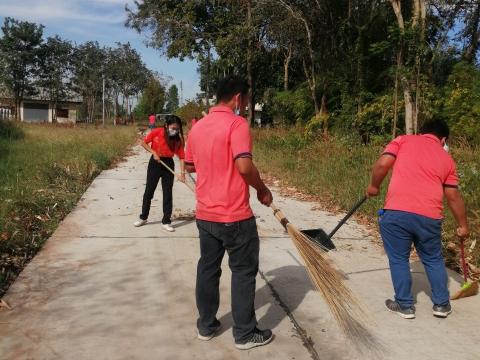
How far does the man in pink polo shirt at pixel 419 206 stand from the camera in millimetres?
3791

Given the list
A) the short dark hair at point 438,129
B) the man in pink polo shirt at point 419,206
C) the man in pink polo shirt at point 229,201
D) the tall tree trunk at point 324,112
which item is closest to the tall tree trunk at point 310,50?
the tall tree trunk at point 324,112

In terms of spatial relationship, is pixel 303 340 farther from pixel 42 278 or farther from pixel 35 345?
pixel 42 278

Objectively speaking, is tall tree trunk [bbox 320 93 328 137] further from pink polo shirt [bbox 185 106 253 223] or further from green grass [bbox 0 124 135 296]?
pink polo shirt [bbox 185 106 253 223]

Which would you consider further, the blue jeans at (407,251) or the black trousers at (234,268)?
the blue jeans at (407,251)

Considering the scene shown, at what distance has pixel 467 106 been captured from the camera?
13.2m

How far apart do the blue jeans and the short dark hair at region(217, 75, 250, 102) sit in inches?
61.6

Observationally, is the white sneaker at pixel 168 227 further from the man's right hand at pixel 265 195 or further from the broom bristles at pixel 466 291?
the broom bristles at pixel 466 291

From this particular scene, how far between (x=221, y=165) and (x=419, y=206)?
5.30 ft

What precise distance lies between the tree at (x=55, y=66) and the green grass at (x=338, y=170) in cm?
4233

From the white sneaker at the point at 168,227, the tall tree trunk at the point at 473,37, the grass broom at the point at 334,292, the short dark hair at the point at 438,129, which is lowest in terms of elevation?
the white sneaker at the point at 168,227

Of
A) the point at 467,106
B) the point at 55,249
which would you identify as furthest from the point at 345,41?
the point at 55,249

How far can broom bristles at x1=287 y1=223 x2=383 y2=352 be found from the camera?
3400mm

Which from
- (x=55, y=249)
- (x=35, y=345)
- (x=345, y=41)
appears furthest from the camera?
(x=345, y=41)

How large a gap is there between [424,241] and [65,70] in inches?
2233
